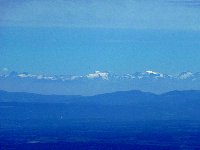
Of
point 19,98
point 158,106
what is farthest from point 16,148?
point 158,106

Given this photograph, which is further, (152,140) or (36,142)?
(152,140)

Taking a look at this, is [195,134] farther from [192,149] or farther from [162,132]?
[192,149]

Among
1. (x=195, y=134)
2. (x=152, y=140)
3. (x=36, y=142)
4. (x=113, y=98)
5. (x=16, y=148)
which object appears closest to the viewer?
(x=16, y=148)

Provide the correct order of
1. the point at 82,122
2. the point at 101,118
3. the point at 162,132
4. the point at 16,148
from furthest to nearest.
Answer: the point at 101,118 → the point at 82,122 → the point at 162,132 → the point at 16,148

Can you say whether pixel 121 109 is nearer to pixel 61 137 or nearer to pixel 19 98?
pixel 19 98

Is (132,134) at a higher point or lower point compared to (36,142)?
higher

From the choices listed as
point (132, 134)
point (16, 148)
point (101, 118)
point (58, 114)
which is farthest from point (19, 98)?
point (16, 148)

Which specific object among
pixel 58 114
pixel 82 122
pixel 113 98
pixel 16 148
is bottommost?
pixel 16 148
